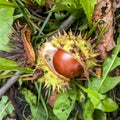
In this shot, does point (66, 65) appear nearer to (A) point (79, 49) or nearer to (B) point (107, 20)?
(A) point (79, 49)

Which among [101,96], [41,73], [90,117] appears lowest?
[90,117]

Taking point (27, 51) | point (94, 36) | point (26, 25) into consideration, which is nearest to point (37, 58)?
point (27, 51)

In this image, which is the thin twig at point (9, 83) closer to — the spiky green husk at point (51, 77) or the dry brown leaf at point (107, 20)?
the spiky green husk at point (51, 77)

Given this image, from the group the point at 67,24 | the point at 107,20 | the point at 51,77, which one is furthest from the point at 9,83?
the point at 107,20

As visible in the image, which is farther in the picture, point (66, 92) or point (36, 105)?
point (36, 105)

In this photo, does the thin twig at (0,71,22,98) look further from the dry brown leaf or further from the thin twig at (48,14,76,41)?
the dry brown leaf

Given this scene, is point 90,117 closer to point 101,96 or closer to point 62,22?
point 101,96

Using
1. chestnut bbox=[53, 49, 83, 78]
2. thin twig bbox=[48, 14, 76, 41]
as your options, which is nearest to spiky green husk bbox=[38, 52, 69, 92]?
chestnut bbox=[53, 49, 83, 78]
